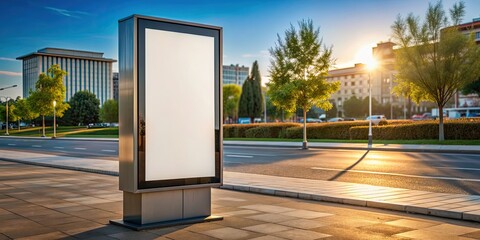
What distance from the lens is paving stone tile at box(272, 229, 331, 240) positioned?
19.0 ft

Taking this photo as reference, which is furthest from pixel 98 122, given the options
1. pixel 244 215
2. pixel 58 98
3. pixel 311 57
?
pixel 244 215

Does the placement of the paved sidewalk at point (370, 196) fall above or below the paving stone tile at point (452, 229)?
above

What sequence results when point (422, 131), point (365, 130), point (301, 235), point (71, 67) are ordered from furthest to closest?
point (71, 67)
point (365, 130)
point (422, 131)
point (301, 235)

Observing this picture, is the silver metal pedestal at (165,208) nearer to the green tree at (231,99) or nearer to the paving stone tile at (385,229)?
the paving stone tile at (385,229)

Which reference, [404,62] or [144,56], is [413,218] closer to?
[144,56]

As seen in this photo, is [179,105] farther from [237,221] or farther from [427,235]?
[427,235]

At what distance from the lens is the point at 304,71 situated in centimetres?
2923

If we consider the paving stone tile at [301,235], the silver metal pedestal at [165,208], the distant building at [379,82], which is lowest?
the paving stone tile at [301,235]

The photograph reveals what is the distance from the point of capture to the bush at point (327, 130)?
117ft

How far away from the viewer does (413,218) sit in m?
7.17

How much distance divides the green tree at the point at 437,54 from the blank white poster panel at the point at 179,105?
2448cm

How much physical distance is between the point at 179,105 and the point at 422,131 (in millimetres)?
27199

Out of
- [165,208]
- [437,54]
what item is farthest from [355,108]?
[165,208]

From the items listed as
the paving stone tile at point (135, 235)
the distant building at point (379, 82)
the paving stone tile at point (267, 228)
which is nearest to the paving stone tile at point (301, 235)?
the paving stone tile at point (267, 228)
